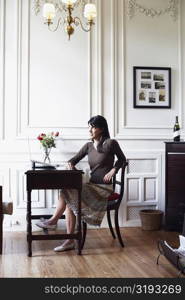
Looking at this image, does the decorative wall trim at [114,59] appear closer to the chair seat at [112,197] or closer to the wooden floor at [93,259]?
the chair seat at [112,197]

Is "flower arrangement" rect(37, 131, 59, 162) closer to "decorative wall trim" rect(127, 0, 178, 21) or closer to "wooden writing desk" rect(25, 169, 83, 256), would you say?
"wooden writing desk" rect(25, 169, 83, 256)

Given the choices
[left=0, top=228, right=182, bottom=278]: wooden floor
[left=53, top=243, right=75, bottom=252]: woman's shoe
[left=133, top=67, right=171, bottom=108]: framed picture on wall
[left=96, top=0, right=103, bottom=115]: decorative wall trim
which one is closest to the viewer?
[left=0, top=228, right=182, bottom=278]: wooden floor

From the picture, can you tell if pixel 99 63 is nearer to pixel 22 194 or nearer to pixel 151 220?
pixel 22 194

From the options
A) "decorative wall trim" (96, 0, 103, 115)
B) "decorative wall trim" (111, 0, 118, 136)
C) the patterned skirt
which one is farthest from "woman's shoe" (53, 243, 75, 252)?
"decorative wall trim" (96, 0, 103, 115)

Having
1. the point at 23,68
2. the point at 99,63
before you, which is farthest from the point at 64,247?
the point at 99,63

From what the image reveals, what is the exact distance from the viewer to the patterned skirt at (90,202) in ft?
12.0

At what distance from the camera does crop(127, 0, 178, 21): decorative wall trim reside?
473cm

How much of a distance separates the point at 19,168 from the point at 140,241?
1.60m

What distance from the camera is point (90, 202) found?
145 inches

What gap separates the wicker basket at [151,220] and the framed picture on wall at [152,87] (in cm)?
131

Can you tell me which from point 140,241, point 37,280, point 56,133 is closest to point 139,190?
point 140,241

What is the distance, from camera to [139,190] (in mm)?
4746

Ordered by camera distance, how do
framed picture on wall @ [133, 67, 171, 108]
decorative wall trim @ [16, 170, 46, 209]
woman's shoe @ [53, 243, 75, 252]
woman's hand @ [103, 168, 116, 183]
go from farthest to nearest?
1. framed picture on wall @ [133, 67, 171, 108]
2. decorative wall trim @ [16, 170, 46, 209]
3. woman's hand @ [103, 168, 116, 183]
4. woman's shoe @ [53, 243, 75, 252]

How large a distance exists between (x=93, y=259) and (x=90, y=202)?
542mm
